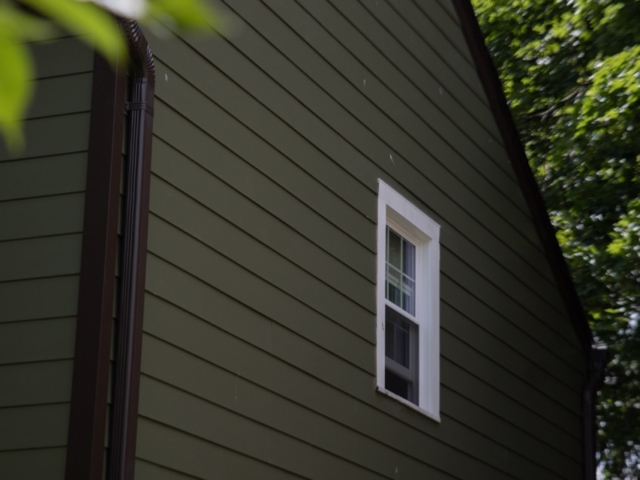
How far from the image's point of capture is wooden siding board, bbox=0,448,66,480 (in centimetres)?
443

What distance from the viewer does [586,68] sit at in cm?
1464

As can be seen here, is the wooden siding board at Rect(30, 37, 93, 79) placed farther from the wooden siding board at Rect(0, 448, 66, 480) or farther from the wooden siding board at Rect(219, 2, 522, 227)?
the wooden siding board at Rect(0, 448, 66, 480)

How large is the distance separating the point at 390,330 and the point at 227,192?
2275 mm

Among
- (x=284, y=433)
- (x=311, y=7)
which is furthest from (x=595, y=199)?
(x=284, y=433)

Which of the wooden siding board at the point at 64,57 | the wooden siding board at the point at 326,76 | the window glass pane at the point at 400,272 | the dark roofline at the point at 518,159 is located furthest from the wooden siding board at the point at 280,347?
the dark roofline at the point at 518,159

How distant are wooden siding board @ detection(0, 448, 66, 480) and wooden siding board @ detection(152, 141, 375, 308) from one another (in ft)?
4.26

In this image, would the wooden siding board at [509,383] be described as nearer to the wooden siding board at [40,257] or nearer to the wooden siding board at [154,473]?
the wooden siding board at [154,473]

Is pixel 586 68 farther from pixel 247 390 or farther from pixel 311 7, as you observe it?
pixel 247 390

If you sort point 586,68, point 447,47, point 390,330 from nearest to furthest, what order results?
point 390,330 < point 447,47 < point 586,68

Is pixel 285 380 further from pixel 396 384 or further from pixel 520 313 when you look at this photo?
pixel 520 313

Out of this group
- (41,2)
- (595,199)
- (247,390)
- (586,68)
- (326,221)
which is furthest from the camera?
(586,68)

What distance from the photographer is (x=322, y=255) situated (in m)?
6.59

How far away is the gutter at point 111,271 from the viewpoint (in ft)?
14.6

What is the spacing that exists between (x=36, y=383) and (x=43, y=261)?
579mm
